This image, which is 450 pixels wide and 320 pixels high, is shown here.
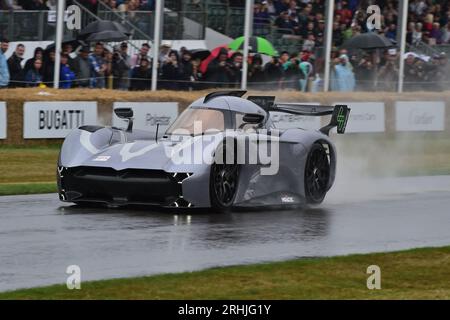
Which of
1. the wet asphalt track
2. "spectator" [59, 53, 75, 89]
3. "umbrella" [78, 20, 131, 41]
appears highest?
"umbrella" [78, 20, 131, 41]

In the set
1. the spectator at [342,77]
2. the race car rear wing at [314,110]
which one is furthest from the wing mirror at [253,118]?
the spectator at [342,77]

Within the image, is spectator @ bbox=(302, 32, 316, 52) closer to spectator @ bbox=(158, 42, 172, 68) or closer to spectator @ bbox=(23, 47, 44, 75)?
spectator @ bbox=(158, 42, 172, 68)

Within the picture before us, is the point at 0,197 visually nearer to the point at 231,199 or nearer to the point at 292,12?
the point at 231,199

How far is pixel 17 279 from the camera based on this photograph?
8.65 m

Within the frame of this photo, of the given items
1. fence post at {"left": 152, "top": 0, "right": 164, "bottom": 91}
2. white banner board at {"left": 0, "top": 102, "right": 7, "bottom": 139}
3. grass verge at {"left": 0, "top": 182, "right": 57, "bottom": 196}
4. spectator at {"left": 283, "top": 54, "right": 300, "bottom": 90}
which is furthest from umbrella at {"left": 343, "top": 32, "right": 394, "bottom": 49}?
grass verge at {"left": 0, "top": 182, "right": 57, "bottom": 196}

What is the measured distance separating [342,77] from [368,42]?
3.60ft

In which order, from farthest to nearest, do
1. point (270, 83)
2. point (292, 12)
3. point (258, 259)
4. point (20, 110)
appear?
point (292, 12), point (270, 83), point (20, 110), point (258, 259)

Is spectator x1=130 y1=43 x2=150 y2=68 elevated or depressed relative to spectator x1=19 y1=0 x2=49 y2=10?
depressed

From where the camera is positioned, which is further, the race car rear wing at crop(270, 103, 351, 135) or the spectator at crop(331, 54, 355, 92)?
the spectator at crop(331, 54, 355, 92)

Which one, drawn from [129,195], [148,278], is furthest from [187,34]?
[148,278]

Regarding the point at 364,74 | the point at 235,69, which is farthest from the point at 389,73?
the point at 235,69

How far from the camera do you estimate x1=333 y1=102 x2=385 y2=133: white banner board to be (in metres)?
26.7

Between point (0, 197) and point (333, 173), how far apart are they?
4150 millimetres

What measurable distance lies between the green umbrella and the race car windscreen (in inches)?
480
